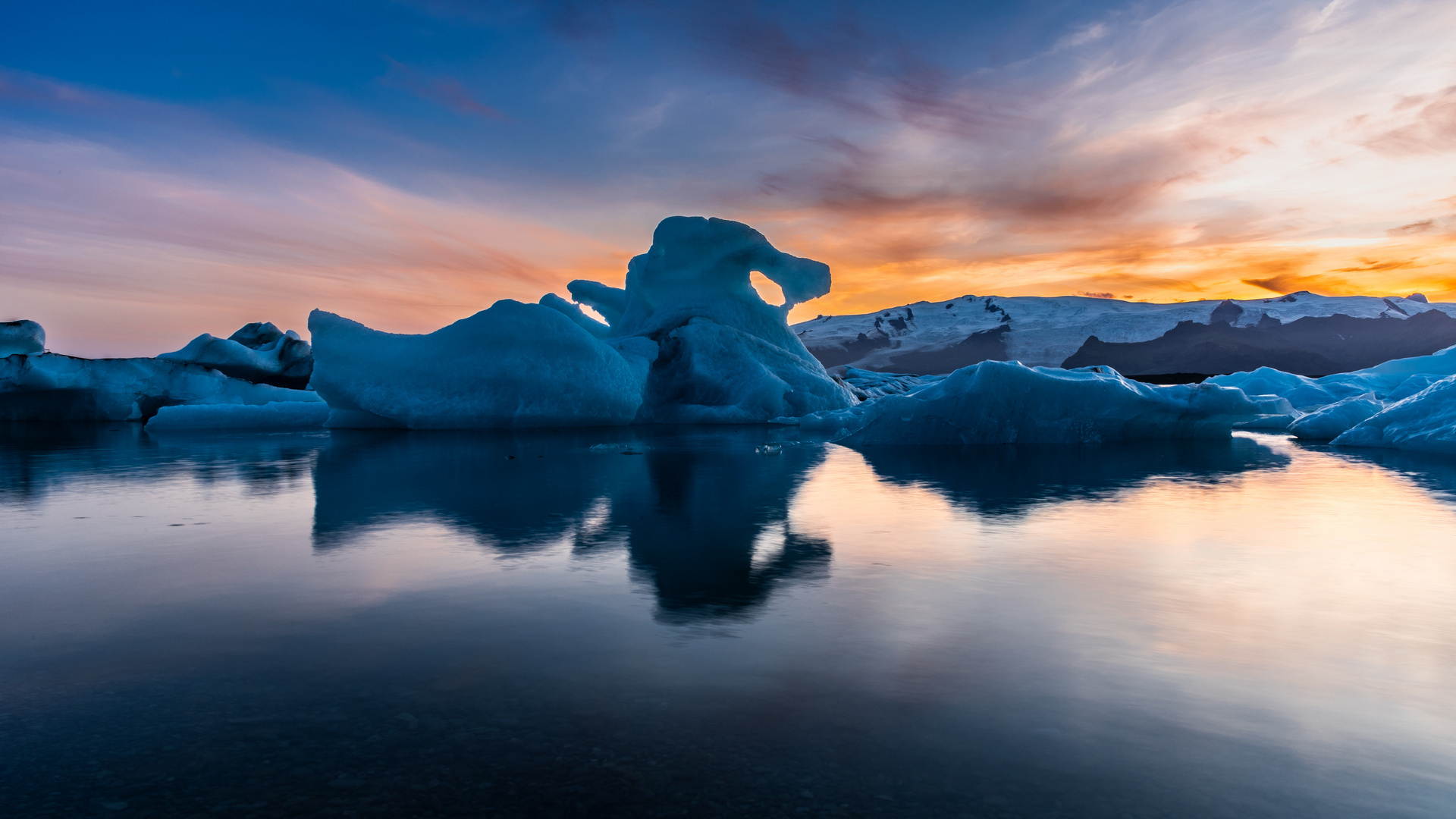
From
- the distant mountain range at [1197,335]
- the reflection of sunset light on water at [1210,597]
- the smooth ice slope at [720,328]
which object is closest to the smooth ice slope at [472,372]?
the smooth ice slope at [720,328]

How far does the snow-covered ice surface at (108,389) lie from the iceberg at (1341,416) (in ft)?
81.0

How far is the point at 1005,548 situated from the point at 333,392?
16.2 m

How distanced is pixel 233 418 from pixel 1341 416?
23929 mm

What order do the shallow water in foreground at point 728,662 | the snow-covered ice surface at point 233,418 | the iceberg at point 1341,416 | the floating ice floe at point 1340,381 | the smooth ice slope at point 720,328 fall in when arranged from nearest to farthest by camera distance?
the shallow water in foreground at point 728,662
the iceberg at point 1341,416
the snow-covered ice surface at point 233,418
the floating ice floe at point 1340,381
the smooth ice slope at point 720,328

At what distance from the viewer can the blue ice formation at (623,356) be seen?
16.9 m

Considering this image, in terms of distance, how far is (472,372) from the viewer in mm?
16953

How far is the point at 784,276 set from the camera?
80.3 ft

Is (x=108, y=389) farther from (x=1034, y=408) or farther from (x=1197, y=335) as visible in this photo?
(x=1197, y=335)

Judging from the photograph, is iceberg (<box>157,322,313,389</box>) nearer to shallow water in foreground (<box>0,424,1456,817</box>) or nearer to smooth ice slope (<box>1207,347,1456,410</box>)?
shallow water in foreground (<box>0,424,1456,817</box>)

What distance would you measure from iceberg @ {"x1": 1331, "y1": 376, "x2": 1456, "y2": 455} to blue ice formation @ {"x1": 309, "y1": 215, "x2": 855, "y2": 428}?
1196 cm

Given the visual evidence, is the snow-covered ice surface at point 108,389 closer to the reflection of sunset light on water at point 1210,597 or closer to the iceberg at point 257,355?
the iceberg at point 257,355

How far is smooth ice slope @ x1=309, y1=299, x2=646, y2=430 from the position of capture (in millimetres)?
16766

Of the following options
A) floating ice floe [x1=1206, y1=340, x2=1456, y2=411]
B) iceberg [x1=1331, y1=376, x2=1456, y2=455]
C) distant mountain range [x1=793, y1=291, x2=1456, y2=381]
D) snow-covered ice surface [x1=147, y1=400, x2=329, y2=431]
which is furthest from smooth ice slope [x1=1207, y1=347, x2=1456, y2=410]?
distant mountain range [x1=793, y1=291, x2=1456, y2=381]

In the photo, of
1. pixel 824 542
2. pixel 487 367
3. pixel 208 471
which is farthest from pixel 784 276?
pixel 824 542
